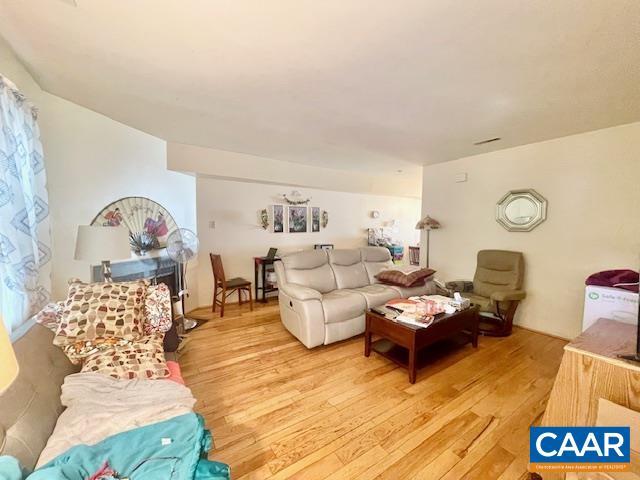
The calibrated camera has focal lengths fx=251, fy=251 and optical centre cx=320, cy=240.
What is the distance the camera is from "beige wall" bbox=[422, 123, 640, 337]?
2.54 metres

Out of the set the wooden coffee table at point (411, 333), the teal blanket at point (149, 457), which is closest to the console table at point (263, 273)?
the wooden coffee table at point (411, 333)

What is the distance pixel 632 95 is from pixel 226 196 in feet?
14.5

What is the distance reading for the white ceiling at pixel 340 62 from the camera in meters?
1.19

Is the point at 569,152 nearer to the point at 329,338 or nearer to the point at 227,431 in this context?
the point at 329,338

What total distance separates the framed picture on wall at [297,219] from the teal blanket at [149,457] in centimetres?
377

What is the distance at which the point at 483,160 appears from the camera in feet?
11.6

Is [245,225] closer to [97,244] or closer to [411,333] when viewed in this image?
[97,244]

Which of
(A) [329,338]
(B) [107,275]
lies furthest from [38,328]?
(A) [329,338]

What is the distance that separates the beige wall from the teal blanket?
3.76 metres

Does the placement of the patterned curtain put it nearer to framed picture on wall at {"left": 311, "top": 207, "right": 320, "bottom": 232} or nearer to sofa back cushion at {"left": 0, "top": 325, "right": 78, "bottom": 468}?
sofa back cushion at {"left": 0, "top": 325, "right": 78, "bottom": 468}

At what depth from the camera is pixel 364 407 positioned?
178cm

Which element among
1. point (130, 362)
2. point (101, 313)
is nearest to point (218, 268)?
point (101, 313)

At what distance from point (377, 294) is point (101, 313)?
8.14ft

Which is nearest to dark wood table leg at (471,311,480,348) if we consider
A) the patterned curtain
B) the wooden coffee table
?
the wooden coffee table
